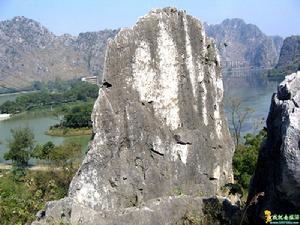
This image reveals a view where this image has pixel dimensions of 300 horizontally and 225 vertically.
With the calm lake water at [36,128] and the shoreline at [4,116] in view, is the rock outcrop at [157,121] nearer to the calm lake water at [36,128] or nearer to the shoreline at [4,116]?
the calm lake water at [36,128]

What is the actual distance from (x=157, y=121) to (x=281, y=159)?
7284 mm

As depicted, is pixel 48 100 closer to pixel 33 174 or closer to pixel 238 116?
pixel 33 174

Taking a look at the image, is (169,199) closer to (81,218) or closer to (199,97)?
(81,218)

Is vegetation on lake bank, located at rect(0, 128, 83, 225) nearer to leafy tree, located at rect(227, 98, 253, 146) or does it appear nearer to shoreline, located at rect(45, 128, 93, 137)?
leafy tree, located at rect(227, 98, 253, 146)

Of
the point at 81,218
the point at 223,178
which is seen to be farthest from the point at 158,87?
the point at 81,218

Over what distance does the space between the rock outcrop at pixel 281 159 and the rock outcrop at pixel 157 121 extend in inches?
218

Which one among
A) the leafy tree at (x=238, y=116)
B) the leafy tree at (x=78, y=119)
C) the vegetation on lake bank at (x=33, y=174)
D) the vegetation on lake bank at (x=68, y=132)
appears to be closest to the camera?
the vegetation on lake bank at (x=33, y=174)

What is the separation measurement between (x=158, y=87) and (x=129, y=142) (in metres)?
1.64

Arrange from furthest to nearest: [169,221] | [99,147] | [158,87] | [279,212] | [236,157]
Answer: [236,157]
[158,87]
[99,147]
[169,221]
[279,212]

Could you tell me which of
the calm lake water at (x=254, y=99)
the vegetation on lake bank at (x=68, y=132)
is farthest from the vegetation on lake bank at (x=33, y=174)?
the vegetation on lake bank at (x=68, y=132)

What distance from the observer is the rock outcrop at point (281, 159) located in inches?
148

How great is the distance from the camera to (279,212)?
4.08 m

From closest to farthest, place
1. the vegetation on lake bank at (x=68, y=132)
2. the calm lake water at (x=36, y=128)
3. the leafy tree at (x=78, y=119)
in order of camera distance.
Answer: the calm lake water at (x=36, y=128) → the vegetation on lake bank at (x=68, y=132) → the leafy tree at (x=78, y=119)

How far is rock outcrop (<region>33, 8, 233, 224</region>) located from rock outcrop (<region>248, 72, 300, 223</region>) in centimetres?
554
